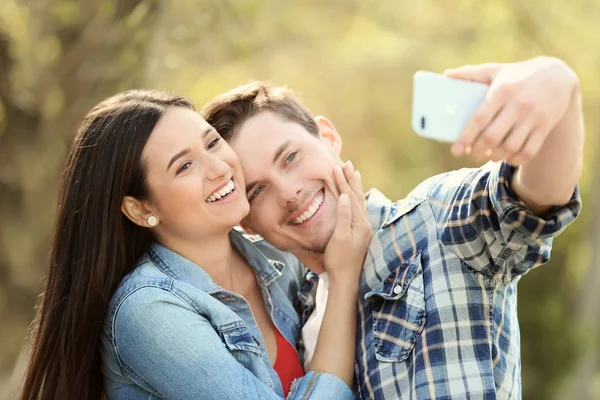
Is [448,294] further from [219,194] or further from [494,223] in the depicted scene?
[219,194]

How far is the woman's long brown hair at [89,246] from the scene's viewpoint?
2156mm

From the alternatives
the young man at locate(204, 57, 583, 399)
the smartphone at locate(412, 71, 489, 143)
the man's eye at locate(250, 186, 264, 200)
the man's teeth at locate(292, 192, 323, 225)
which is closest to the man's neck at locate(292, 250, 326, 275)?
the young man at locate(204, 57, 583, 399)

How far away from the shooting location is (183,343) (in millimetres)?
1937

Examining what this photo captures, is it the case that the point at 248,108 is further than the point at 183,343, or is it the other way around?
the point at 248,108

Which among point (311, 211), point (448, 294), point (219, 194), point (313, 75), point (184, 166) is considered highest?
point (184, 166)

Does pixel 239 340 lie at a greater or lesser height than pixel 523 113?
lesser

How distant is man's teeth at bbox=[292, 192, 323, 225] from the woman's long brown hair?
478 mm

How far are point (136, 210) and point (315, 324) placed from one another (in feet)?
2.28

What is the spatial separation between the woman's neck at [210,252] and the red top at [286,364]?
0.87 ft

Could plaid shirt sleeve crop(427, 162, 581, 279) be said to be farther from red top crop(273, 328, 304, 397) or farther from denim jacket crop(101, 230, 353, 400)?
red top crop(273, 328, 304, 397)

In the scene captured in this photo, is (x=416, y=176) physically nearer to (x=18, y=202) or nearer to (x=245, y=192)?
(x=18, y=202)

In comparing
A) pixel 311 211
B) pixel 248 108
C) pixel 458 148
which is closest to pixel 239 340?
pixel 311 211

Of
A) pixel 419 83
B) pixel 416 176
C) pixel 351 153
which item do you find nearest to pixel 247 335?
pixel 419 83

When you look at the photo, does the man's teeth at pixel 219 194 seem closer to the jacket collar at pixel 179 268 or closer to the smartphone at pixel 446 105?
the jacket collar at pixel 179 268
